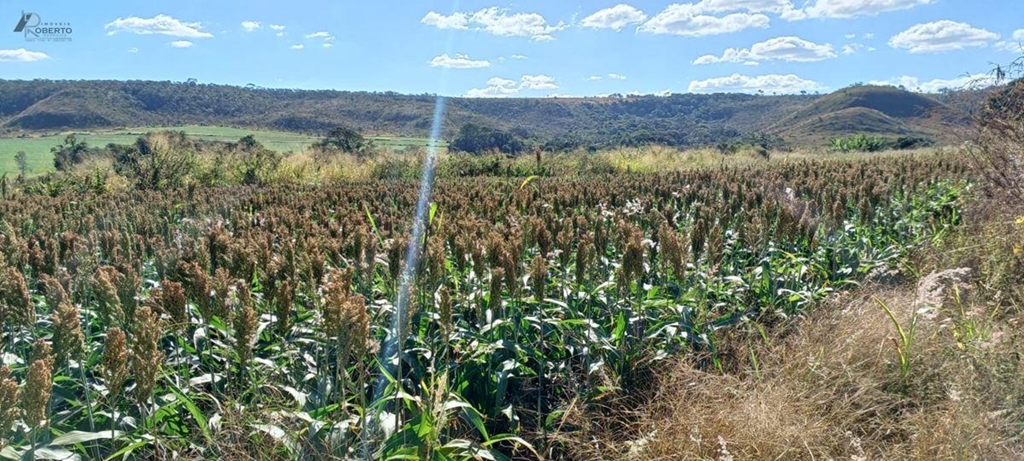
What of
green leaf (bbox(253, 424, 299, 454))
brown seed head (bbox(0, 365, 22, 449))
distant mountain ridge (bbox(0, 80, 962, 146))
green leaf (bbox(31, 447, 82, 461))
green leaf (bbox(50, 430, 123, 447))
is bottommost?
green leaf (bbox(253, 424, 299, 454))

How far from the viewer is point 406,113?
282 feet

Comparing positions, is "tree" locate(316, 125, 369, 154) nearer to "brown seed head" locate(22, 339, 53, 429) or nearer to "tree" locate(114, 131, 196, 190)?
"tree" locate(114, 131, 196, 190)

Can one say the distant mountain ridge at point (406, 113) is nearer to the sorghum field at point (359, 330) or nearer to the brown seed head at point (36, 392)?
the sorghum field at point (359, 330)

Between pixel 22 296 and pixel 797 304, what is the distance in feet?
14.6

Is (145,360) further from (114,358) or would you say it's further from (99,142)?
(99,142)

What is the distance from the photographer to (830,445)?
276 centimetres

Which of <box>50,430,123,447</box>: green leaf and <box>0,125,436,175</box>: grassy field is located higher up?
<box>0,125,436,175</box>: grassy field

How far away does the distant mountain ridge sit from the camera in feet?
227

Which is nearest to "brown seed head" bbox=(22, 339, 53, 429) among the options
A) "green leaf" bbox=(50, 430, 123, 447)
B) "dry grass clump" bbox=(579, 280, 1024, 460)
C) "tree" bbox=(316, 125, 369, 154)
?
"green leaf" bbox=(50, 430, 123, 447)

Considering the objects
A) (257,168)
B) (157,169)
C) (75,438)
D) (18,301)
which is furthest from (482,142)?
(75,438)

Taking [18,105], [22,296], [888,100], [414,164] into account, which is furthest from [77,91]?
[888,100]

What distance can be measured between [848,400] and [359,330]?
248 centimetres

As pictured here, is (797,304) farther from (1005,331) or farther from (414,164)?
(414,164)

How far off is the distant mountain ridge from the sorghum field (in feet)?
167
